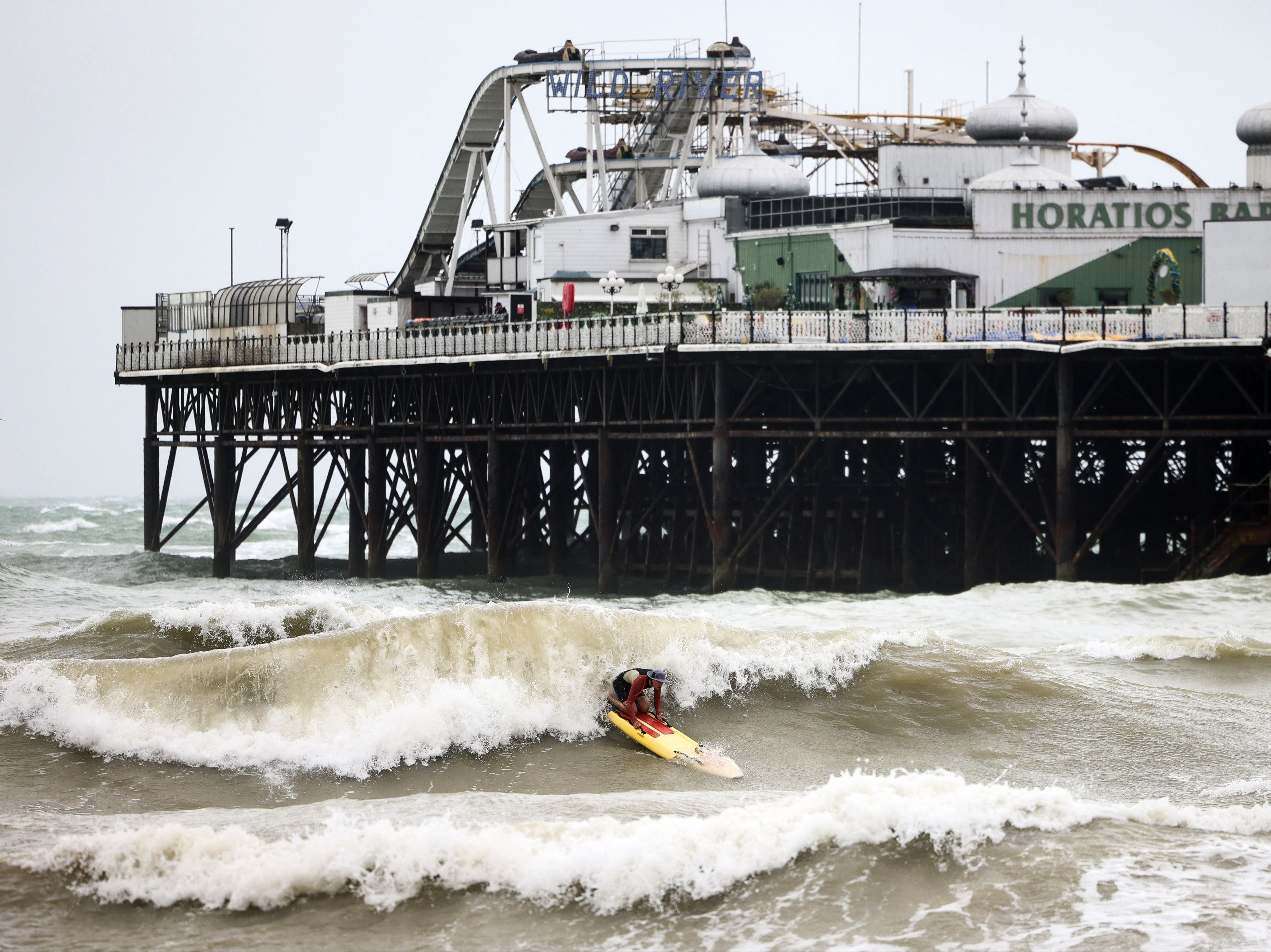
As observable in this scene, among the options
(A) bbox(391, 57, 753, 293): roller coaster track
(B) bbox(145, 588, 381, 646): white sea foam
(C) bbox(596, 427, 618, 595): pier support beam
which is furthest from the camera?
(A) bbox(391, 57, 753, 293): roller coaster track

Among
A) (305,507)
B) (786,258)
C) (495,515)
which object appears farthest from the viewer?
(305,507)

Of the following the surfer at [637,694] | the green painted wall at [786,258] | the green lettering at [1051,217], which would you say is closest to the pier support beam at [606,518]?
the green painted wall at [786,258]

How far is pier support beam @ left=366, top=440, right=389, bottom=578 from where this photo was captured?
49594 mm

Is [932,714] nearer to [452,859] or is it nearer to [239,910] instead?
[452,859]

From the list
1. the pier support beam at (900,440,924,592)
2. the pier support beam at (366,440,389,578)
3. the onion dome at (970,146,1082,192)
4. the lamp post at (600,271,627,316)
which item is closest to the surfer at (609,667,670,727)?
the pier support beam at (900,440,924,592)

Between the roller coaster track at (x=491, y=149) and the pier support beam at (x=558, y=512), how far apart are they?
43.0 ft

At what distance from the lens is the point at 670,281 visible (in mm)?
44812

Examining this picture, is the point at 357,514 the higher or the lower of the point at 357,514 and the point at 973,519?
the lower

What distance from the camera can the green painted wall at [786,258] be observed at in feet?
154

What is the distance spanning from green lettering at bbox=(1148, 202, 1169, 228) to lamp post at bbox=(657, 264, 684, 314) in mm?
12331

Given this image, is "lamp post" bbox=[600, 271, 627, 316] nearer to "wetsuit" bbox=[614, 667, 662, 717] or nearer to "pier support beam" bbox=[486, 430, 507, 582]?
"pier support beam" bbox=[486, 430, 507, 582]

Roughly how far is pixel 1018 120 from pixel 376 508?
23.5 m

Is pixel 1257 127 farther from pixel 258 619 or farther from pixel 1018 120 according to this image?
pixel 258 619

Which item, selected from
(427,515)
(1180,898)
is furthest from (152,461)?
(1180,898)
